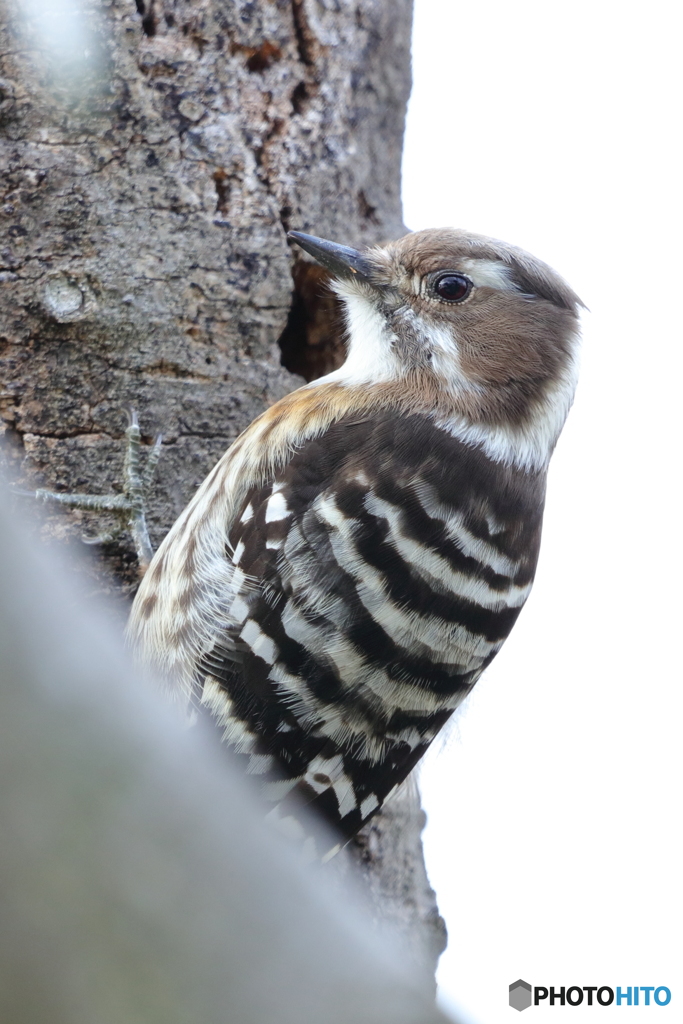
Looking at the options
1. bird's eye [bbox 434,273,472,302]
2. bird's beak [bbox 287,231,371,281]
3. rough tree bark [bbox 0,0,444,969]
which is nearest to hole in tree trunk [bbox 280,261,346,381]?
rough tree bark [bbox 0,0,444,969]

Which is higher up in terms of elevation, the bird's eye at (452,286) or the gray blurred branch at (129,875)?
the bird's eye at (452,286)

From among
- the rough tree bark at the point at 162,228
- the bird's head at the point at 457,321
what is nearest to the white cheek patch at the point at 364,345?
the bird's head at the point at 457,321

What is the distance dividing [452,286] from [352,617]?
3.41 feet

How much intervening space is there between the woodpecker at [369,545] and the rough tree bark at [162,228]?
163 millimetres

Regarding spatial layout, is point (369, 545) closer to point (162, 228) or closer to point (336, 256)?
point (336, 256)

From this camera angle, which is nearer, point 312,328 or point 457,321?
point 457,321

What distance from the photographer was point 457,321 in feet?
8.69

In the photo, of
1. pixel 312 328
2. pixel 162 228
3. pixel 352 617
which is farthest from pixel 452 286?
pixel 352 617

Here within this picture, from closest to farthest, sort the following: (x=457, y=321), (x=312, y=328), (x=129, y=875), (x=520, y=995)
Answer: (x=129, y=875)
(x=457, y=321)
(x=312, y=328)
(x=520, y=995)

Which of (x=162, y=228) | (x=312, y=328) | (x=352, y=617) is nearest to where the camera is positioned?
(x=352, y=617)

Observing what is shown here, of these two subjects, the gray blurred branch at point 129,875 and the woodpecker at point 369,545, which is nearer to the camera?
the gray blurred branch at point 129,875

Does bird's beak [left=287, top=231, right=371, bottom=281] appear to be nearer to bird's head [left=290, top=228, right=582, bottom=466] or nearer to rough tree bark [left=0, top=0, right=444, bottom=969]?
bird's head [left=290, top=228, right=582, bottom=466]

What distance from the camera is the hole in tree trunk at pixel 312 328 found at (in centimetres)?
274

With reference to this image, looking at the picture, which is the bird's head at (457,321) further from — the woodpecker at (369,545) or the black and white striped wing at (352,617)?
the black and white striped wing at (352,617)
